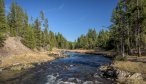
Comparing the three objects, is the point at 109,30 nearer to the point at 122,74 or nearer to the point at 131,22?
the point at 131,22

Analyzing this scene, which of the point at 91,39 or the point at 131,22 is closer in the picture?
the point at 131,22

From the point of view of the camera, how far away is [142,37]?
40469mm

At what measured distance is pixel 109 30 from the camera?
84.7 meters

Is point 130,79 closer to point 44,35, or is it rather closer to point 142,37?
point 142,37

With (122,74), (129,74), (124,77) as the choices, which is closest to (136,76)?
(129,74)

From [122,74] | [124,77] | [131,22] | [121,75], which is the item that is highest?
Result: [131,22]

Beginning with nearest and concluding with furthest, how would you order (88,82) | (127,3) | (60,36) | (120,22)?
(88,82), (127,3), (120,22), (60,36)

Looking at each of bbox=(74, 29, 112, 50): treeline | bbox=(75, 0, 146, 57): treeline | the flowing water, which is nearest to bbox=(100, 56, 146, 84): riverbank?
the flowing water

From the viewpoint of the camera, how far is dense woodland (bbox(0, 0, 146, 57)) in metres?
39.5

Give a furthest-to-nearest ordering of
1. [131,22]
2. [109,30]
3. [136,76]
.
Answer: [109,30] < [131,22] < [136,76]

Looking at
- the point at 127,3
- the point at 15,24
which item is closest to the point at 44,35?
the point at 15,24

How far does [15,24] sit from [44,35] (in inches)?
628

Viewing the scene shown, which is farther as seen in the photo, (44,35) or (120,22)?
(44,35)

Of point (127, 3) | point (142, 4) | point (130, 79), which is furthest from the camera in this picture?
point (127, 3)
